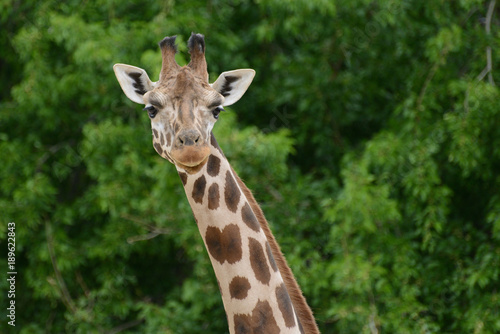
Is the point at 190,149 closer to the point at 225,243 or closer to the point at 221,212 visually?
the point at 221,212

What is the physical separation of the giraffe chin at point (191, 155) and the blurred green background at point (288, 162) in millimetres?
3328

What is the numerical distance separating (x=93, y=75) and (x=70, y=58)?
99cm

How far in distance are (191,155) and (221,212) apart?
0.38 m

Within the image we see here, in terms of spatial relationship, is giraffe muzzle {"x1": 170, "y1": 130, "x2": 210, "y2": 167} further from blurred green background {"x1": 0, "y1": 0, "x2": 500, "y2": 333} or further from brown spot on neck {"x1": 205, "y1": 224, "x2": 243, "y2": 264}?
blurred green background {"x1": 0, "y1": 0, "x2": 500, "y2": 333}

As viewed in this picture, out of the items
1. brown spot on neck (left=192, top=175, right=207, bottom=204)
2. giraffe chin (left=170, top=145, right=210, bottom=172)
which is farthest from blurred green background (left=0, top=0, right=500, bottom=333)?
giraffe chin (left=170, top=145, right=210, bottom=172)

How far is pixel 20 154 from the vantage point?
8.45m

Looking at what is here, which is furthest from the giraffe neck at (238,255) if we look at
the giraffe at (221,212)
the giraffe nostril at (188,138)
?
the giraffe nostril at (188,138)

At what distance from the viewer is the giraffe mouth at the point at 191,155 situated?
327cm

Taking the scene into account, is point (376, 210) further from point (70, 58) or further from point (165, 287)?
point (70, 58)

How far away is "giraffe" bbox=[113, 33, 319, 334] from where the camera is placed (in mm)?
3447

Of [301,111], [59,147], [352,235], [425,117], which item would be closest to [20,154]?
[59,147]

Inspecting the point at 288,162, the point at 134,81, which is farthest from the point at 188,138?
the point at 288,162

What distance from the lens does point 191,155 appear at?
129 inches

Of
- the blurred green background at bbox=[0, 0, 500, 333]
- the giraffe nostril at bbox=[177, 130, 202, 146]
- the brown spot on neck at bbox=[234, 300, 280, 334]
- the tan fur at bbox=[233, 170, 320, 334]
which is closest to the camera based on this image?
the giraffe nostril at bbox=[177, 130, 202, 146]
